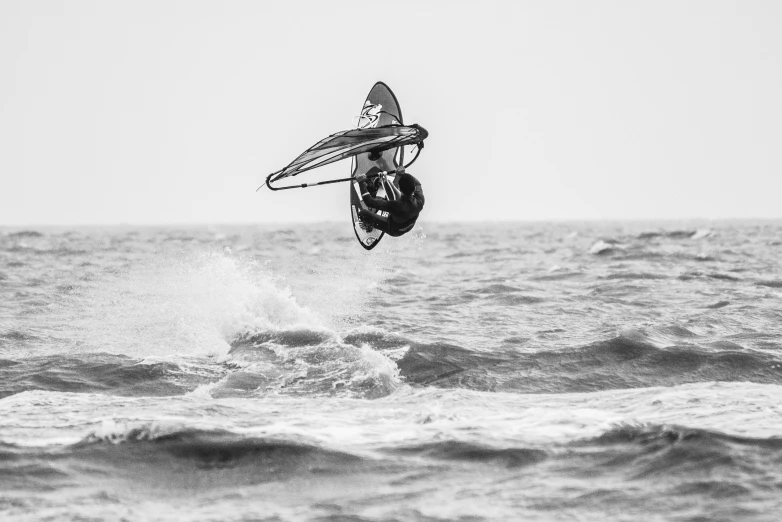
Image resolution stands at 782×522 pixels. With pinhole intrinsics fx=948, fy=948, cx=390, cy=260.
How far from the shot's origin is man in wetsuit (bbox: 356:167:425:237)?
15.9 meters

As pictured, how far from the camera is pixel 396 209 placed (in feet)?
52.4

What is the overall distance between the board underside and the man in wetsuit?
438 mm

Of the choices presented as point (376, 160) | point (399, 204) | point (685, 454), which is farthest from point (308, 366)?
point (685, 454)

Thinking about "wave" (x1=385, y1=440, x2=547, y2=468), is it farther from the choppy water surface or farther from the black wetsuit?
the black wetsuit

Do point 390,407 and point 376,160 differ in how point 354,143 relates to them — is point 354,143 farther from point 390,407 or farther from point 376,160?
point 390,407

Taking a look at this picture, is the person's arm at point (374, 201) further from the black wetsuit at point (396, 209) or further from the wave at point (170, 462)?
the wave at point (170, 462)

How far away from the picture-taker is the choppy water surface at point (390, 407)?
31.7 feet

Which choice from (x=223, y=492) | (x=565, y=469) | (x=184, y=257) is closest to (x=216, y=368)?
(x=223, y=492)

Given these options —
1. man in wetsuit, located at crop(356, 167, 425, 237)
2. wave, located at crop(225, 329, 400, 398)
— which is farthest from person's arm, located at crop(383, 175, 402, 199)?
wave, located at crop(225, 329, 400, 398)

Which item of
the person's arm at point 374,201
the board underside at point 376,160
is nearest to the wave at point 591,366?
the board underside at point 376,160

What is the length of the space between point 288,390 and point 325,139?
4.28 m

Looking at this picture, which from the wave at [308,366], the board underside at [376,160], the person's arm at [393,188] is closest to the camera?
the wave at [308,366]

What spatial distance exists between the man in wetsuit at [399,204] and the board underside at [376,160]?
1.44 ft

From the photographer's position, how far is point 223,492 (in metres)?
9.86
